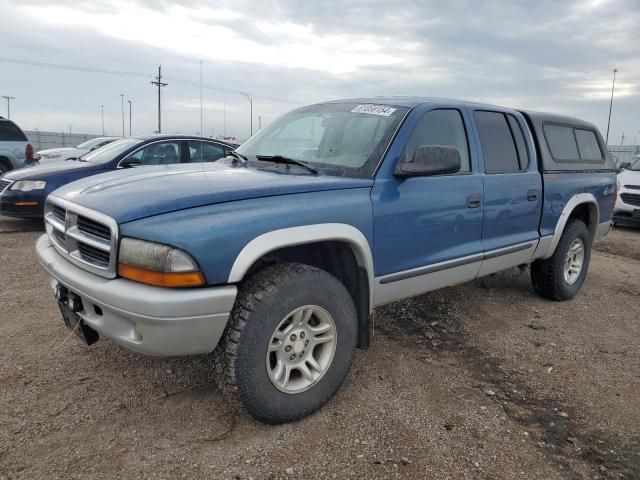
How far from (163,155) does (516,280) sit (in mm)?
5431

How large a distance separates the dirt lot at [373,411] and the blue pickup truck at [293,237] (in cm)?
28

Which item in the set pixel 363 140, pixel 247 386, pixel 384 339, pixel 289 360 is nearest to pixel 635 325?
pixel 384 339

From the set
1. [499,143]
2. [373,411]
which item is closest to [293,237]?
[373,411]

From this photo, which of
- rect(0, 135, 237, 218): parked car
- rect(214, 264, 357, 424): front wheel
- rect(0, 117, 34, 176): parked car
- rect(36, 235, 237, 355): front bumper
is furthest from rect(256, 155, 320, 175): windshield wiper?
rect(0, 117, 34, 176): parked car

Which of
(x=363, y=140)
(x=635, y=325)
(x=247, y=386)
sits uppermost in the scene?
(x=363, y=140)

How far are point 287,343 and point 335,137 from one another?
4.91 feet

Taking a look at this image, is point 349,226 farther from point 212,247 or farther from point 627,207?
point 627,207

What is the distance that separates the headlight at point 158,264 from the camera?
86.7 inches

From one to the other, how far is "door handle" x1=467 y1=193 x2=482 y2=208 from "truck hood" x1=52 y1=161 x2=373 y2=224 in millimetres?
957

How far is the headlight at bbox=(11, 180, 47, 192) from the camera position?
7.18 metres

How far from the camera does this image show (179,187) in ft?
8.35

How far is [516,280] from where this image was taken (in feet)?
19.0

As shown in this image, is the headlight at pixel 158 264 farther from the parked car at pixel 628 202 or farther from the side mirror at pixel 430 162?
the parked car at pixel 628 202

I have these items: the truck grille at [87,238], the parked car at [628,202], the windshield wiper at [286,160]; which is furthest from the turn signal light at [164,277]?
the parked car at [628,202]
